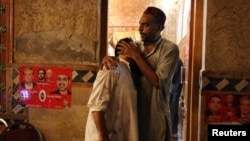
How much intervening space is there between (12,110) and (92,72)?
0.68m

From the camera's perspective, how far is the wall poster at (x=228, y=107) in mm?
2375

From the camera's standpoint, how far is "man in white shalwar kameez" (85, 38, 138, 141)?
5.53ft

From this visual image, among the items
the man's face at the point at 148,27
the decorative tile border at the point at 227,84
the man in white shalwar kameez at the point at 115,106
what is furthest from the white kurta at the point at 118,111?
the decorative tile border at the point at 227,84

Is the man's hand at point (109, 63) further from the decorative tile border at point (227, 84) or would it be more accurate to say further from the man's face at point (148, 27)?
the decorative tile border at point (227, 84)

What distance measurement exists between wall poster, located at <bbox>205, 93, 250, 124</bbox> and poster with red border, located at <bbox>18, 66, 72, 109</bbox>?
103cm

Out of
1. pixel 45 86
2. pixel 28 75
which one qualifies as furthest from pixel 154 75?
pixel 28 75

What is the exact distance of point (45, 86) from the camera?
252cm

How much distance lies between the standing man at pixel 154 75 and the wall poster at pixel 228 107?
17.0 inches

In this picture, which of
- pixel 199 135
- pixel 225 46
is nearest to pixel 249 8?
pixel 225 46

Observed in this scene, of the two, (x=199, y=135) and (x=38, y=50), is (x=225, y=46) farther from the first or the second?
(x=38, y=50)

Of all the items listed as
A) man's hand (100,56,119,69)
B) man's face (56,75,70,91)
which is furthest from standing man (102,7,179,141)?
man's face (56,75,70,91)

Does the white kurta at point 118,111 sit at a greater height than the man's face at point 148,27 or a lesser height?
lesser

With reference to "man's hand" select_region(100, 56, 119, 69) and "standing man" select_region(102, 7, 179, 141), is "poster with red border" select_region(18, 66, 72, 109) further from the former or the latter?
"man's hand" select_region(100, 56, 119, 69)

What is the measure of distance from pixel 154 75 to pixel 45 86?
3.17ft
